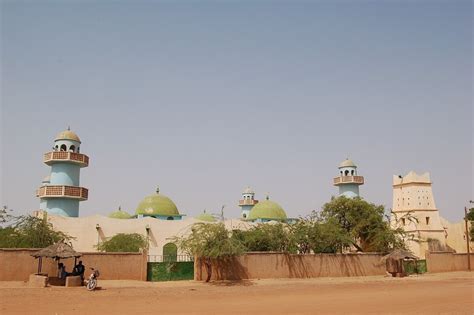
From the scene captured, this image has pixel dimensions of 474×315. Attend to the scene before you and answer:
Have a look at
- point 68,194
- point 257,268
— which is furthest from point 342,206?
point 68,194

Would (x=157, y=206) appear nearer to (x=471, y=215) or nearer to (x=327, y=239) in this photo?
(x=327, y=239)

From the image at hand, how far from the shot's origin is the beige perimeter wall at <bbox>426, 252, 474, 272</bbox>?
37375 mm

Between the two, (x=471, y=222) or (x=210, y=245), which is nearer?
(x=210, y=245)

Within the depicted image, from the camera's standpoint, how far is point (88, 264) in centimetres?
2536

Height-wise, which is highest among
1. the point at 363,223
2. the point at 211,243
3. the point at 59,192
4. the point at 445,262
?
A: the point at 59,192

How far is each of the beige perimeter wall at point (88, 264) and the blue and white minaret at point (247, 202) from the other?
129 feet

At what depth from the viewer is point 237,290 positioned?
23625mm

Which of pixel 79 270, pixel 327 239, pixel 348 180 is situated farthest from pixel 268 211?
pixel 79 270

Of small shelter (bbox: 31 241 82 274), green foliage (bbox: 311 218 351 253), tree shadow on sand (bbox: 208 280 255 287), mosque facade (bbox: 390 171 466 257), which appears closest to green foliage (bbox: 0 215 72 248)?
small shelter (bbox: 31 241 82 274)

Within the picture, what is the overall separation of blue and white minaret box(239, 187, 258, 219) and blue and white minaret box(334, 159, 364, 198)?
19.1 m

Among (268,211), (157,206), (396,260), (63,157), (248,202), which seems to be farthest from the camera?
(248,202)

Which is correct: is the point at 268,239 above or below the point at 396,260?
above

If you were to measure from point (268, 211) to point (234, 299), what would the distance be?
105 ft

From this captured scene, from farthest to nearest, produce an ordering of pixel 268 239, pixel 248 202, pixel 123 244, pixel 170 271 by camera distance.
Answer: pixel 248 202 → pixel 123 244 → pixel 268 239 → pixel 170 271
